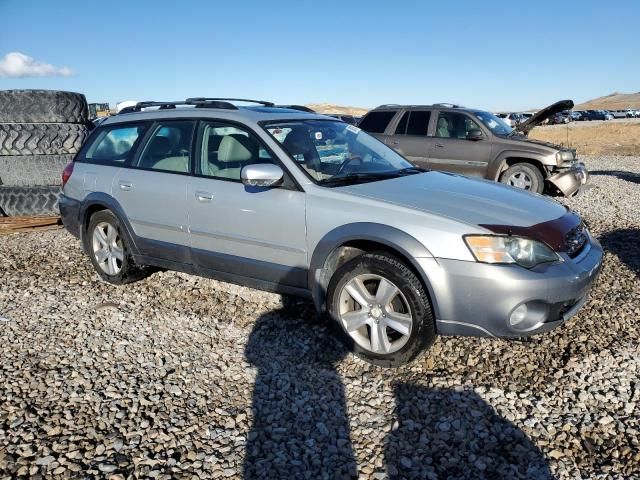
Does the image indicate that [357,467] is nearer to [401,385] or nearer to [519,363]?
[401,385]

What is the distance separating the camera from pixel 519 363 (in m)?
3.38

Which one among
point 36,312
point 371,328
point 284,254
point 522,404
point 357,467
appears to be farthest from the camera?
point 36,312

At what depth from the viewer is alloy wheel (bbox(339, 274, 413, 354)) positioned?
3.25 m

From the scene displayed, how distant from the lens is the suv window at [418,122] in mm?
9914

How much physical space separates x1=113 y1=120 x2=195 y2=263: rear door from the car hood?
1.53 m

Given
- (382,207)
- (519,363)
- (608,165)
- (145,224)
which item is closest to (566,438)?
(519,363)

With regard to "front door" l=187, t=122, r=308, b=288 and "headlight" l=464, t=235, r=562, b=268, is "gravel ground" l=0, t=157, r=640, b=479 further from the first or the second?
"headlight" l=464, t=235, r=562, b=268

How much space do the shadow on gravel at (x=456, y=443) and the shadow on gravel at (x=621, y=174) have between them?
1121 centimetres

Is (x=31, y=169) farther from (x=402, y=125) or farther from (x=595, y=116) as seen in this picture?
(x=595, y=116)

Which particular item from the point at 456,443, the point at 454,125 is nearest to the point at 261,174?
the point at 456,443

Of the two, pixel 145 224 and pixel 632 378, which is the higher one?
pixel 145 224

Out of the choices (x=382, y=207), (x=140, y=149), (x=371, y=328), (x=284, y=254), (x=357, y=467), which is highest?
(x=140, y=149)

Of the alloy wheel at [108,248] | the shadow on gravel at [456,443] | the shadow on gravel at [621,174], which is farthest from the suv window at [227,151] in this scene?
the shadow on gravel at [621,174]

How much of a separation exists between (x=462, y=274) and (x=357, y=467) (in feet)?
4.07
